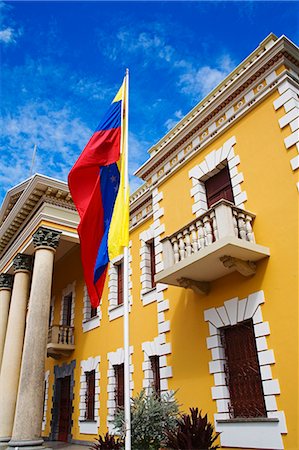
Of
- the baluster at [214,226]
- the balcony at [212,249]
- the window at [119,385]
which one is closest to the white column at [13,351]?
the window at [119,385]

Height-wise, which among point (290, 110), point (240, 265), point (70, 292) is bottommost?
point (240, 265)

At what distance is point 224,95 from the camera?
33.0 feet

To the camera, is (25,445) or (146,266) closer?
(25,445)

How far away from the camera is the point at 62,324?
18688 millimetres

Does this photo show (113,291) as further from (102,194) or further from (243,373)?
(243,373)

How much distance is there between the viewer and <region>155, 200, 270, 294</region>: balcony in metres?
7.88

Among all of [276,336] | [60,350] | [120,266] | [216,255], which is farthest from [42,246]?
[276,336]

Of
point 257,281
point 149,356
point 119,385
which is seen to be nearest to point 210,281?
point 257,281

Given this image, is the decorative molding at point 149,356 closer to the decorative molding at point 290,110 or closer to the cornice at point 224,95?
the cornice at point 224,95

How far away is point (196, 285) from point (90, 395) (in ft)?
28.3

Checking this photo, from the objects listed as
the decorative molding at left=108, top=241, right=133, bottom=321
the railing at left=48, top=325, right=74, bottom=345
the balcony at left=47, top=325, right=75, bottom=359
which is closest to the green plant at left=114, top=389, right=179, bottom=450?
the decorative molding at left=108, top=241, right=133, bottom=321

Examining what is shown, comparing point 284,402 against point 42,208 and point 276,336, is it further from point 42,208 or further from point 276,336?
point 42,208

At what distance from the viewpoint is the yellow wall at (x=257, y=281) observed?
7.27 meters

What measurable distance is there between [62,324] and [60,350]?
1760 mm
